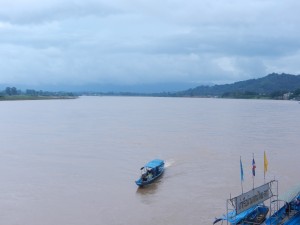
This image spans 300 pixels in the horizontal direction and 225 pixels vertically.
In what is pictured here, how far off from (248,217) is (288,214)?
57.9 inches

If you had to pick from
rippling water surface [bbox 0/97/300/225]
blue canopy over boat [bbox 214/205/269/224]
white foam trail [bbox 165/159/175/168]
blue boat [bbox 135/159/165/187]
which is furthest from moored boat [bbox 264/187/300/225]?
white foam trail [bbox 165/159/175/168]

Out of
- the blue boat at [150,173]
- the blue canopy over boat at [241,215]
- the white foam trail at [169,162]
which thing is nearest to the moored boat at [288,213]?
the blue canopy over boat at [241,215]

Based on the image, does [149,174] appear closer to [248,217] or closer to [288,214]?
[248,217]

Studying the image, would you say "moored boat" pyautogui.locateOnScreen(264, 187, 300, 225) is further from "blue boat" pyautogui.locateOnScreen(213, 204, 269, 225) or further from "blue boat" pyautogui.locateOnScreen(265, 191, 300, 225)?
"blue boat" pyautogui.locateOnScreen(213, 204, 269, 225)

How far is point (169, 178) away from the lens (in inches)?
1103

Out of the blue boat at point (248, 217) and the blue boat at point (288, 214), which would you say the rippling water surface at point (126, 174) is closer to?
the blue boat at point (248, 217)

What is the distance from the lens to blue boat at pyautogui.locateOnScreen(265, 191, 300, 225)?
627 inches

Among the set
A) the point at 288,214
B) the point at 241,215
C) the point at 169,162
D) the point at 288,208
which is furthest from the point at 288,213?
the point at 169,162

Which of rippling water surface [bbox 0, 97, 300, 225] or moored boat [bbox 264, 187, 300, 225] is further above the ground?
moored boat [bbox 264, 187, 300, 225]

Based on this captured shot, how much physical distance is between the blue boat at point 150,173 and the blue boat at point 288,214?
10.3 metres

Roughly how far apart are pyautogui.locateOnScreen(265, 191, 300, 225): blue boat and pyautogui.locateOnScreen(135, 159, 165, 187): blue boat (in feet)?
33.7

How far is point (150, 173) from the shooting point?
26984 mm

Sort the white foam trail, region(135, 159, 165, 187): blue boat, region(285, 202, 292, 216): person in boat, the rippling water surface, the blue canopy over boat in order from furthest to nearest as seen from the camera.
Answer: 1. the white foam trail
2. region(135, 159, 165, 187): blue boat
3. the rippling water surface
4. region(285, 202, 292, 216): person in boat
5. the blue canopy over boat

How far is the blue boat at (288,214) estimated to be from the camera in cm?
1592
